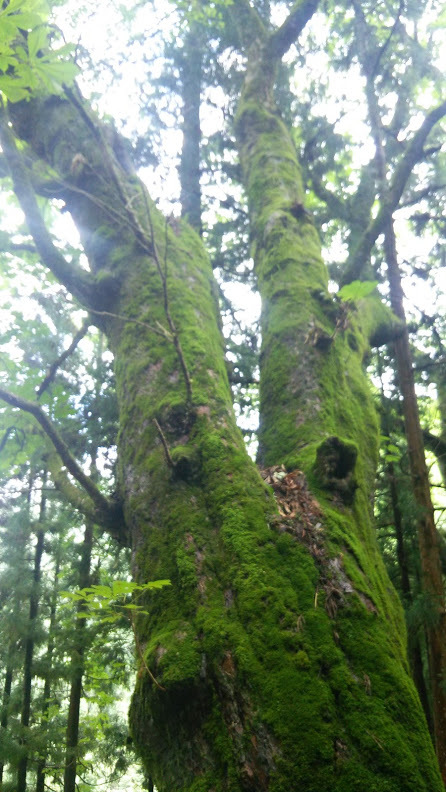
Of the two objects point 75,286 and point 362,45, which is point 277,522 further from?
point 362,45

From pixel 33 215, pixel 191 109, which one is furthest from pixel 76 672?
pixel 191 109

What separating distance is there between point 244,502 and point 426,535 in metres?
3.08

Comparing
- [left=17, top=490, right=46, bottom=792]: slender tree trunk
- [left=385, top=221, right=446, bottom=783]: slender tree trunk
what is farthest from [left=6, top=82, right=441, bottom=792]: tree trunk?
[left=17, top=490, right=46, bottom=792]: slender tree trunk

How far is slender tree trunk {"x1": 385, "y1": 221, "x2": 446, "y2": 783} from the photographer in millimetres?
4156

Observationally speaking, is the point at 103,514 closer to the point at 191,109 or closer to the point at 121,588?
the point at 121,588

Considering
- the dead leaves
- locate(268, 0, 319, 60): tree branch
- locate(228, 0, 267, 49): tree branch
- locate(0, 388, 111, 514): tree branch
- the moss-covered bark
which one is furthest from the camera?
locate(228, 0, 267, 49): tree branch

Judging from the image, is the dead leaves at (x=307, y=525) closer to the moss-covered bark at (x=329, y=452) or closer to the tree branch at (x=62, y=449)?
the moss-covered bark at (x=329, y=452)

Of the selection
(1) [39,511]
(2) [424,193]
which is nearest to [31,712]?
(1) [39,511]

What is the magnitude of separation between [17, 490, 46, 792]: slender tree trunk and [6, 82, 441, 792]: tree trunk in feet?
17.4

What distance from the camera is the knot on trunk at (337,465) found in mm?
2572

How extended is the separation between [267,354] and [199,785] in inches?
105

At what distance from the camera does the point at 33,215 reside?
3252 millimetres

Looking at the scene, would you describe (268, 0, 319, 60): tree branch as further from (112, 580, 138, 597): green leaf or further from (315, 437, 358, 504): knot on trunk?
(112, 580, 138, 597): green leaf

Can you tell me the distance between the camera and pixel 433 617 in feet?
13.9
